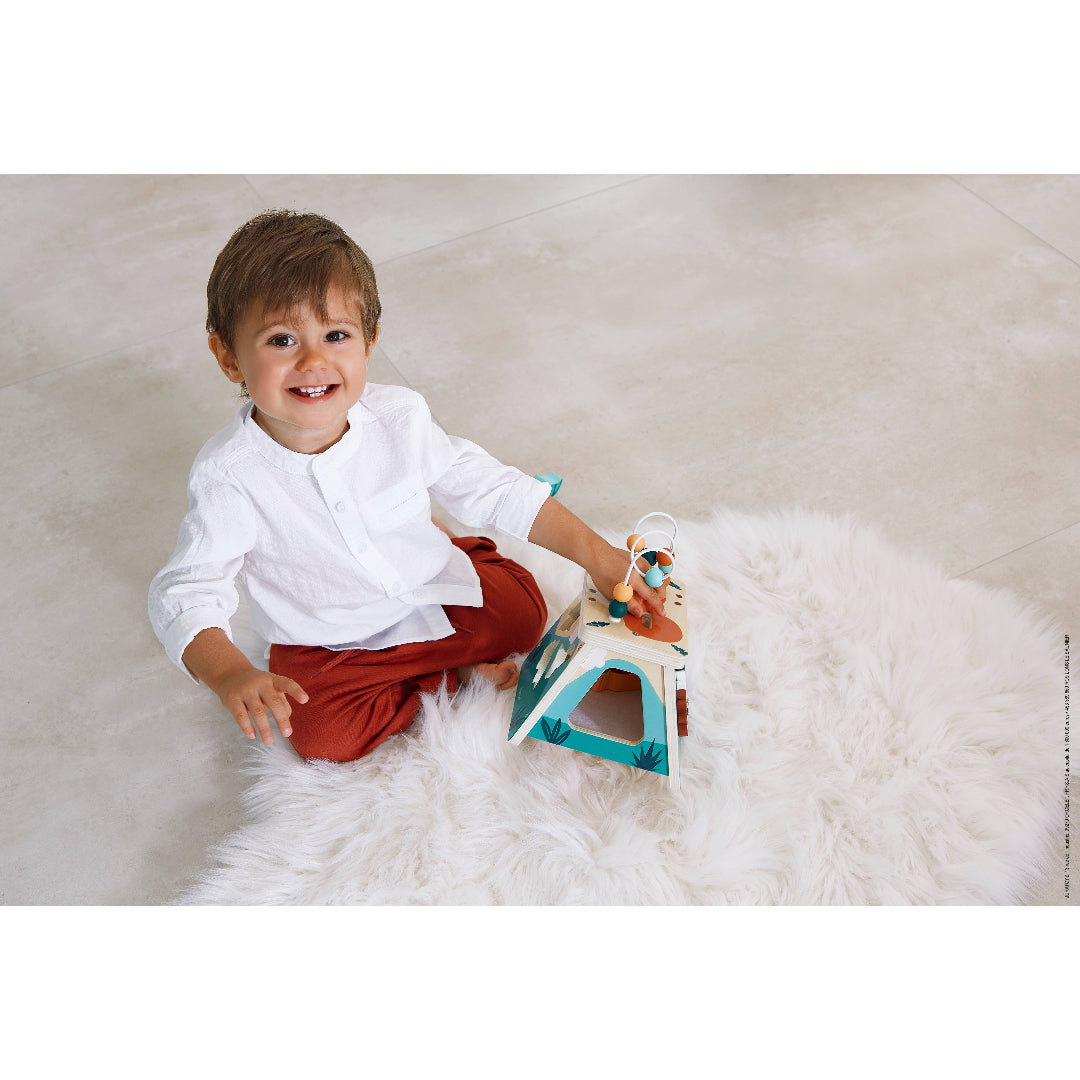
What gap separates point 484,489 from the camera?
1028mm

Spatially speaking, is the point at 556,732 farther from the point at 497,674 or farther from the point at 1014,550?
the point at 1014,550

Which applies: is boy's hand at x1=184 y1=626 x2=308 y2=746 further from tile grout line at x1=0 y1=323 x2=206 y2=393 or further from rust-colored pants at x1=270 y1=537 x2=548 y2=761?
tile grout line at x1=0 y1=323 x2=206 y2=393

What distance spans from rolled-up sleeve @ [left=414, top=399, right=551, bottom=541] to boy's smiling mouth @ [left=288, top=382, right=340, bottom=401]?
0.43ft

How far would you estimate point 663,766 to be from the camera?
1030 mm

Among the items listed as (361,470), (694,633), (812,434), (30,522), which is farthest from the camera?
(812,434)

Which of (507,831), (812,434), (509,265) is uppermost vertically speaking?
(509,265)

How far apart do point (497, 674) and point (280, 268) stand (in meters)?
0.49

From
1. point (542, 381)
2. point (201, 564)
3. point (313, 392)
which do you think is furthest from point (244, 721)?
point (542, 381)

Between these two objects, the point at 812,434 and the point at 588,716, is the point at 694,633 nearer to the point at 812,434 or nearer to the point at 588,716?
the point at 588,716

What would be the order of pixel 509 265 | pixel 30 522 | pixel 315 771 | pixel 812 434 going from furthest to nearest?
pixel 509 265
pixel 812 434
pixel 30 522
pixel 315 771

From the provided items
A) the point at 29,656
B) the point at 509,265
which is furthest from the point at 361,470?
the point at 509,265

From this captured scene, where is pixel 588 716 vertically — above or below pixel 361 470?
below

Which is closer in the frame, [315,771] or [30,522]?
[315,771]

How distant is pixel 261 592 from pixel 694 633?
0.48 metres
